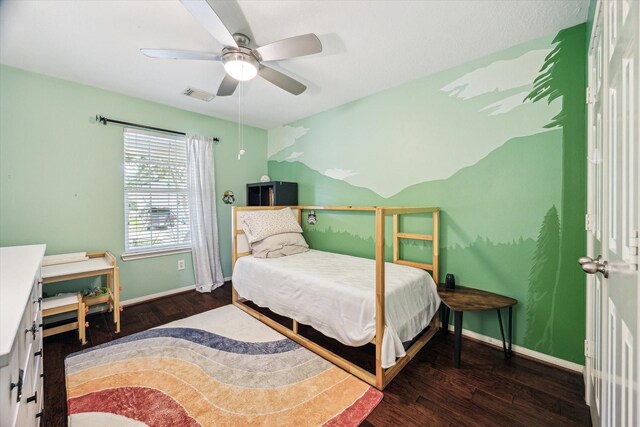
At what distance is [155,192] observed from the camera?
315 cm

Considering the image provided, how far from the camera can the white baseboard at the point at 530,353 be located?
177cm

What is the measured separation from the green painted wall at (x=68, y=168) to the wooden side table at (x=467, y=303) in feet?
10.4

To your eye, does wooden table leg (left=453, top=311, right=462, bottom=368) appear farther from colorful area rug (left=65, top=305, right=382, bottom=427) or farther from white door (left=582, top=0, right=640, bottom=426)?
white door (left=582, top=0, right=640, bottom=426)

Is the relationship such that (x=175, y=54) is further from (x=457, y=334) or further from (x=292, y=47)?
(x=457, y=334)

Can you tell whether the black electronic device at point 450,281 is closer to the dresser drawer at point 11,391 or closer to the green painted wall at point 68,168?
the dresser drawer at point 11,391

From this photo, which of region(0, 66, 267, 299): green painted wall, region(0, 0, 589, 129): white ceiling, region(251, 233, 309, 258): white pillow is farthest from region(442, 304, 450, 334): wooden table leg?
region(0, 66, 267, 299): green painted wall

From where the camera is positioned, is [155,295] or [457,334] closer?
[457,334]

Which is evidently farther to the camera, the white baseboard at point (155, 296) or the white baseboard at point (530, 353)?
the white baseboard at point (155, 296)

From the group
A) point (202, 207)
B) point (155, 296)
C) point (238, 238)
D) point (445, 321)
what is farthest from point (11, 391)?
point (202, 207)

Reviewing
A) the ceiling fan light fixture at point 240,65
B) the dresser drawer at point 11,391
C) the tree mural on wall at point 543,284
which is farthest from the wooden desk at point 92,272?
the tree mural on wall at point 543,284

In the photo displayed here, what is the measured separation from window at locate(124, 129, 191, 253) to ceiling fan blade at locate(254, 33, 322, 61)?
2.13m

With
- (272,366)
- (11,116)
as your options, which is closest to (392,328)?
(272,366)

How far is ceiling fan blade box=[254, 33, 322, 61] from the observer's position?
5.05 feet

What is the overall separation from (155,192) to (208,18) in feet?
7.99
